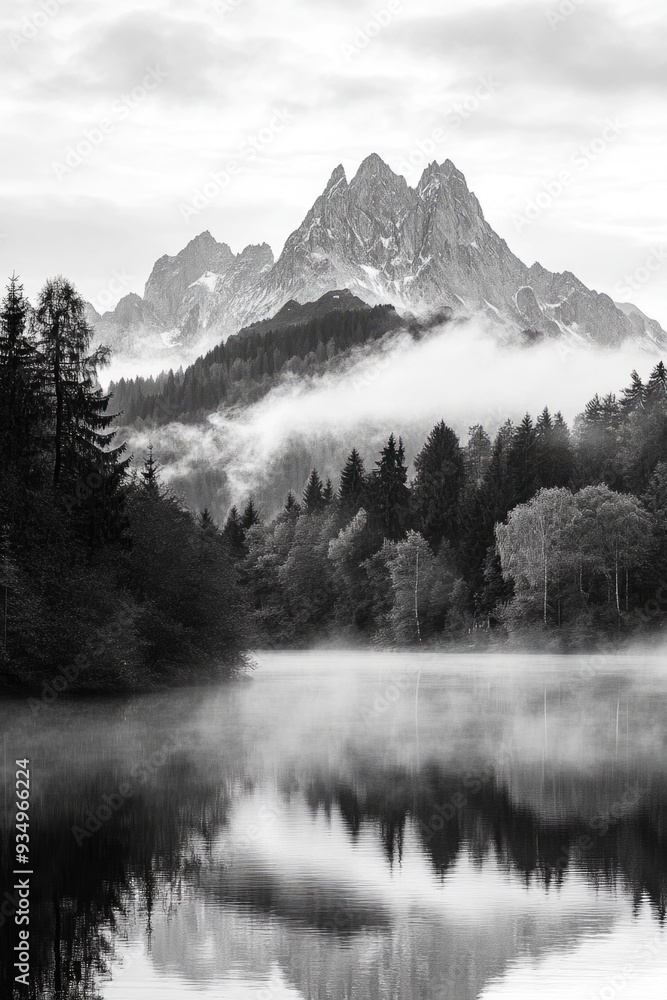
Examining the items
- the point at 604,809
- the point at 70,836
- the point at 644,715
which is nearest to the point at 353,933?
the point at 70,836

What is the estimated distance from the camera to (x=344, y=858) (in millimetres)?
25359

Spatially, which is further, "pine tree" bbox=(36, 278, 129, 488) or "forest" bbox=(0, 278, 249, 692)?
"pine tree" bbox=(36, 278, 129, 488)

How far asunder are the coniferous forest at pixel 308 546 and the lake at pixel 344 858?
795cm

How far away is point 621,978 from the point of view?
17922 millimetres

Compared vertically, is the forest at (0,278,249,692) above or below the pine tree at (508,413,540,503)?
below

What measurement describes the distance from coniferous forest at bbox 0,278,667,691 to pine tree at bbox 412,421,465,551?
27 centimetres

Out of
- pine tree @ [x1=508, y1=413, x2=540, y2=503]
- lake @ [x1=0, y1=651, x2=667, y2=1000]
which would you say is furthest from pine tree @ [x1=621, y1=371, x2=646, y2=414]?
lake @ [x1=0, y1=651, x2=667, y2=1000]

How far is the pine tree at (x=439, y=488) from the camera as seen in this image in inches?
6427

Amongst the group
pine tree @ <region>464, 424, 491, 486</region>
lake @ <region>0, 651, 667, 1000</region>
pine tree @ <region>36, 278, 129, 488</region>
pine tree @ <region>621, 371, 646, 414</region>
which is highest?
pine tree @ <region>621, 371, 646, 414</region>

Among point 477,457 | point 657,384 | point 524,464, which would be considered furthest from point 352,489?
point 657,384

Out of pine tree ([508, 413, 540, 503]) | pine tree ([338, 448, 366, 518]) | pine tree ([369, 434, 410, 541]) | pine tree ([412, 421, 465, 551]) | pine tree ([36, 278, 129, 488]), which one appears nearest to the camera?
pine tree ([36, 278, 129, 488])

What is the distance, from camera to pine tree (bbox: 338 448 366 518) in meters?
178

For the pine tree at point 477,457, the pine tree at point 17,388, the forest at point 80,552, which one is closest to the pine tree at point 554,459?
the pine tree at point 477,457

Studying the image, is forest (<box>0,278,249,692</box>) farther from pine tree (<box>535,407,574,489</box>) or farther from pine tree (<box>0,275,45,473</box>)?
pine tree (<box>535,407,574,489</box>)
